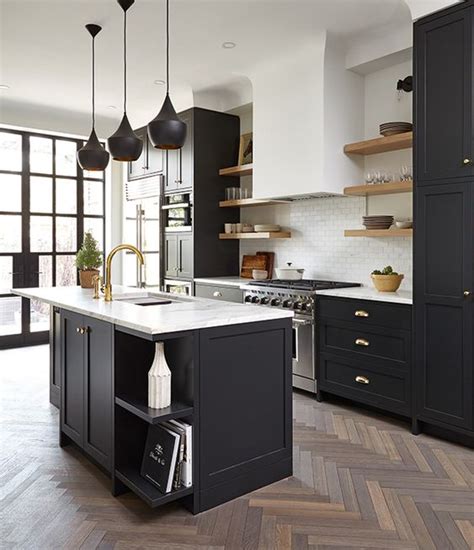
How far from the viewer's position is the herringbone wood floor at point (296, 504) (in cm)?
236

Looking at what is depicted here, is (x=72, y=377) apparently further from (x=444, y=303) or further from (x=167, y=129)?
(x=444, y=303)

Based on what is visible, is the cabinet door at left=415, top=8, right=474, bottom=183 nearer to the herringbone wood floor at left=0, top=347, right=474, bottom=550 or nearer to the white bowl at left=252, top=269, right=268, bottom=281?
the herringbone wood floor at left=0, top=347, right=474, bottom=550

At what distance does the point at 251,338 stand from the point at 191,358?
0.36 m

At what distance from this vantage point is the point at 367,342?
400 cm

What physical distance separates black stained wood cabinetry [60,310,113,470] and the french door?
3.42 meters

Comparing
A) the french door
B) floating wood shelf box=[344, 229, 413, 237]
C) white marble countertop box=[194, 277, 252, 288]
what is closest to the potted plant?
floating wood shelf box=[344, 229, 413, 237]

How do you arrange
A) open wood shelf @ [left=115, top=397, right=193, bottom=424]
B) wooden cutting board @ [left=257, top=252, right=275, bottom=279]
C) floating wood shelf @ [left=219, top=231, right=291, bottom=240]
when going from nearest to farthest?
open wood shelf @ [left=115, top=397, right=193, bottom=424], floating wood shelf @ [left=219, top=231, right=291, bottom=240], wooden cutting board @ [left=257, top=252, right=275, bottom=279]

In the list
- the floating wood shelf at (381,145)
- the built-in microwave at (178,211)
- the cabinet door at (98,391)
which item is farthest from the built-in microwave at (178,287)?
the cabinet door at (98,391)

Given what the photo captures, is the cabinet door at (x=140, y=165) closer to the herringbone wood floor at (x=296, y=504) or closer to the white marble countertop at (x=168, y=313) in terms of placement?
the white marble countertop at (x=168, y=313)

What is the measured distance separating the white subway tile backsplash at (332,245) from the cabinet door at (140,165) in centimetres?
177

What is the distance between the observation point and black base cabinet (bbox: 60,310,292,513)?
2586mm

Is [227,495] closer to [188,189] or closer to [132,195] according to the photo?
[188,189]

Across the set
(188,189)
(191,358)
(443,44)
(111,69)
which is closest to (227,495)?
(191,358)

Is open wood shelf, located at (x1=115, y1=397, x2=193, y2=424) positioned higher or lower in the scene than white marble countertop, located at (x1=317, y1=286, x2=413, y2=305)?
lower
